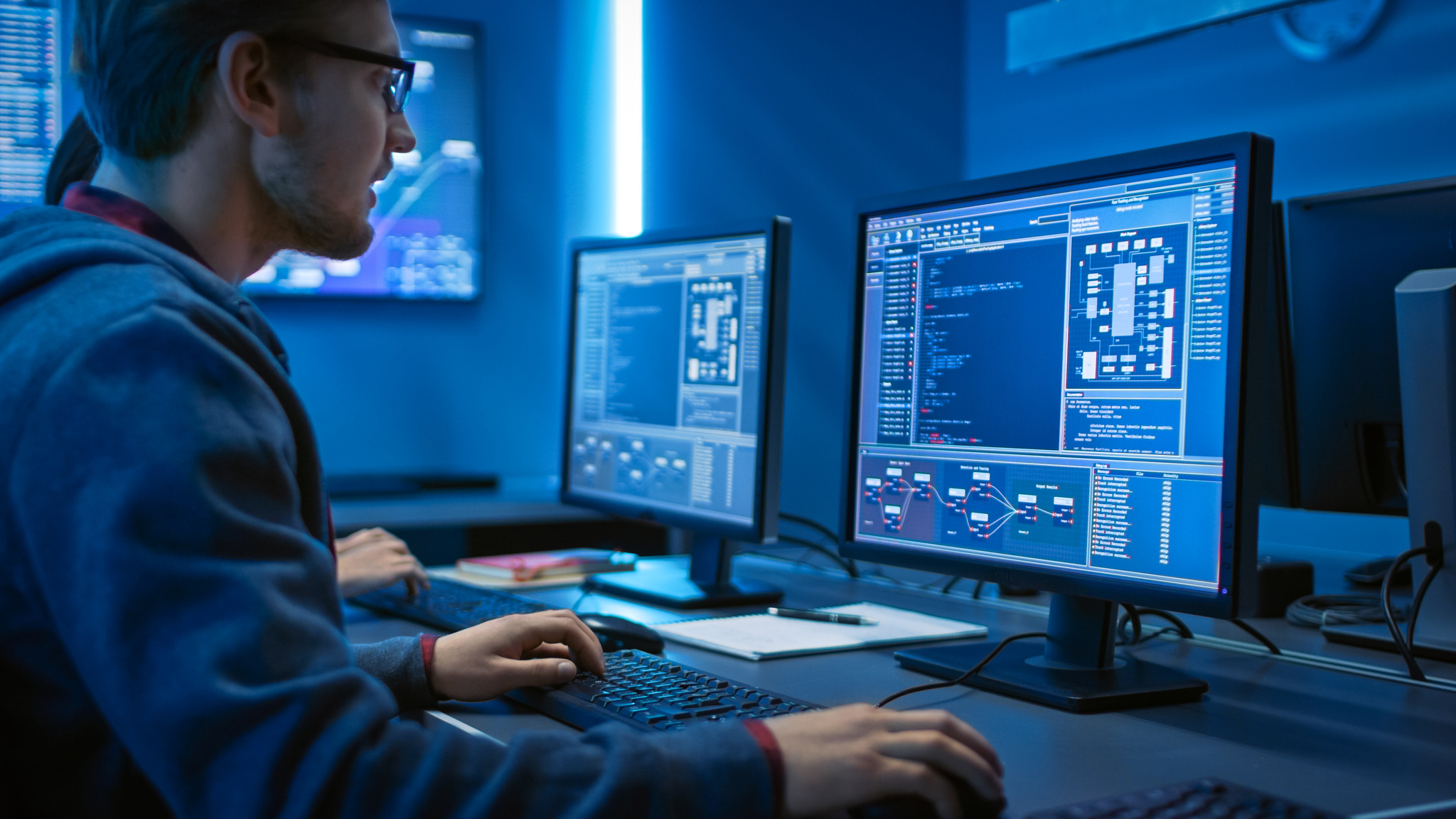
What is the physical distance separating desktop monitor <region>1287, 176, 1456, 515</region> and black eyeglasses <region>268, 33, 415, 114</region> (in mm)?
1132

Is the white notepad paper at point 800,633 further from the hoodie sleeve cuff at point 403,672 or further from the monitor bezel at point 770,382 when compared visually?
the hoodie sleeve cuff at point 403,672

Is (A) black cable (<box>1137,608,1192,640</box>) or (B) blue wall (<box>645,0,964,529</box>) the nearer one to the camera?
(A) black cable (<box>1137,608,1192,640</box>)

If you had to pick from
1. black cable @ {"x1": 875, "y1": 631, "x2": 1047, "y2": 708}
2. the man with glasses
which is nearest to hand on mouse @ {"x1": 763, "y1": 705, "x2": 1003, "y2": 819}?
the man with glasses

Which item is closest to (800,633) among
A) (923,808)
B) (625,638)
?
(625,638)

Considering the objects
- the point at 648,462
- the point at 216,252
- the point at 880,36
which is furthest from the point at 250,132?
the point at 880,36

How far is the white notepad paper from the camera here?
1286 mm

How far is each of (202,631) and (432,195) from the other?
96.6 inches

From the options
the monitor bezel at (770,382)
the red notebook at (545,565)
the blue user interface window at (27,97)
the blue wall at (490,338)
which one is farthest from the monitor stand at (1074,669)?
the blue user interface window at (27,97)

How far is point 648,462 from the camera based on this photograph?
5.65 feet

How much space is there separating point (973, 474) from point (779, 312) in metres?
0.42

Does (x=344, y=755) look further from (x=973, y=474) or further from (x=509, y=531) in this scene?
(x=509, y=531)

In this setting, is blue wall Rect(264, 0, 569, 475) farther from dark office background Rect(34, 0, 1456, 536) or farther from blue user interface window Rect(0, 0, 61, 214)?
blue user interface window Rect(0, 0, 61, 214)

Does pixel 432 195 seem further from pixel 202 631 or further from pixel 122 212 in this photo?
pixel 202 631

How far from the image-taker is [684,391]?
1.65 metres
